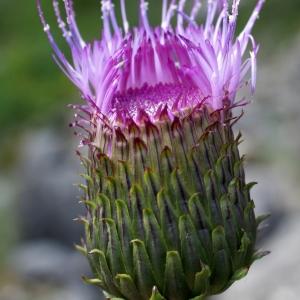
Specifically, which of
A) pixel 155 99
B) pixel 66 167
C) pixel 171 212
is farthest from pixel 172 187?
pixel 66 167

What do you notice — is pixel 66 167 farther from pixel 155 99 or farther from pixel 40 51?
pixel 155 99

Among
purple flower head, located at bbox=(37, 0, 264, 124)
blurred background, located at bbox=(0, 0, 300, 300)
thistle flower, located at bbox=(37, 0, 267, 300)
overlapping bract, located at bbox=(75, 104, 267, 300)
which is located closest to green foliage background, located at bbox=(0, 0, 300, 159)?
blurred background, located at bbox=(0, 0, 300, 300)

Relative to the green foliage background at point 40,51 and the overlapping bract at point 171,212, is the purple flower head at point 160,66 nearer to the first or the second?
the overlapping bract at point 171,212

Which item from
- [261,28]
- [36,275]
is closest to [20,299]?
[36,275]

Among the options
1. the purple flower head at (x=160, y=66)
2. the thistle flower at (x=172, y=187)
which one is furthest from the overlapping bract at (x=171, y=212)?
the purple flower head at (x=160, y=66)

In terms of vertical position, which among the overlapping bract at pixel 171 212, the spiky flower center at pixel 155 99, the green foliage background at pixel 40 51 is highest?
the green foliage background at pixel 40 51

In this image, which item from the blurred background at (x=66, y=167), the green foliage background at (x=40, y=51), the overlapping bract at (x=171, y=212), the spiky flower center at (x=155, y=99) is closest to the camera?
the overlapping bract at (x=171, y=212)
